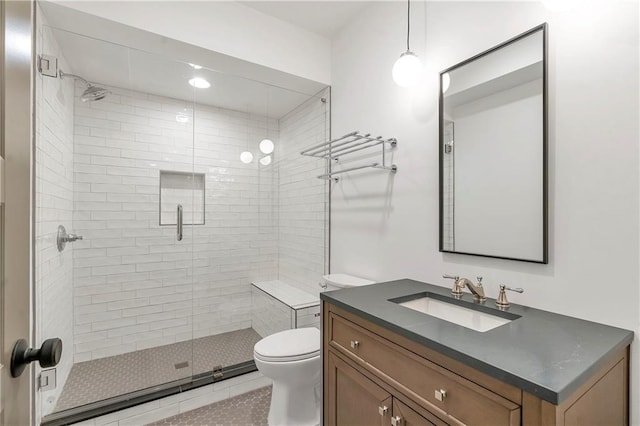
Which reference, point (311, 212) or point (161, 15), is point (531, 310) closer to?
point (311, 212)

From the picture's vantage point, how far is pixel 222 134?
9.30ft

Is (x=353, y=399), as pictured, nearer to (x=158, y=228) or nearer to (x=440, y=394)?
(x=440, y=394)

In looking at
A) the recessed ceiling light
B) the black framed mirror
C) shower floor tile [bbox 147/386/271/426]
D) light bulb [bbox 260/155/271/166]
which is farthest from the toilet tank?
the recessed ceiling light

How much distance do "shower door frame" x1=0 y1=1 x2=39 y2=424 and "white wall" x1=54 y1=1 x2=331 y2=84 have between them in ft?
4.50

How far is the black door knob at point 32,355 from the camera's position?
594mm

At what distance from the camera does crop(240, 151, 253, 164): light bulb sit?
114 inches

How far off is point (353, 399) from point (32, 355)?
108 centimetres

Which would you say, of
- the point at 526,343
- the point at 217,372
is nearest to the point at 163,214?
the point at 217,372

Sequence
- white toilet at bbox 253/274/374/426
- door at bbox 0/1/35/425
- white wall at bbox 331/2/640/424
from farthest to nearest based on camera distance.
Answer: white toilet at bbox 253/274/374/426, white wall at bbox 331/2/640/424, door at bbox 0/1/35/425

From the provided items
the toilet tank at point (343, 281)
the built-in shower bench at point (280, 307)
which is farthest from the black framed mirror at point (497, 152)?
the built-in shower bench at point (280, 307)

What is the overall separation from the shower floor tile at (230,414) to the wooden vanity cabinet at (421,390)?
2.53 ft

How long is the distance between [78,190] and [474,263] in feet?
9.04

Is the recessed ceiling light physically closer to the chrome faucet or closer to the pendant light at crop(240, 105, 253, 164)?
the pendant light at crop(240, 105, 253, 164)

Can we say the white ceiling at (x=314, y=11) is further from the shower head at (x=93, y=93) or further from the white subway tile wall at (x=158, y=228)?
the shower head at (x=93, y=93)
